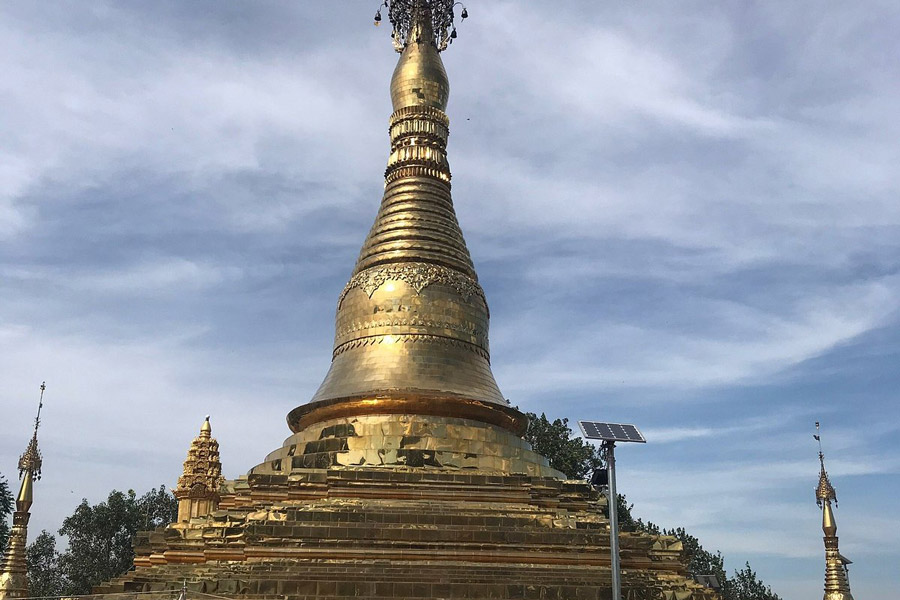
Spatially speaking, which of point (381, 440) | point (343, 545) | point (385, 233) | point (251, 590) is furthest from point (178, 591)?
point (385, 233)

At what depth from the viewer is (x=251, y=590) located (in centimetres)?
1472

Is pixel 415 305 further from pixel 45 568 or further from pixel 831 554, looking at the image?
pixel 45 568

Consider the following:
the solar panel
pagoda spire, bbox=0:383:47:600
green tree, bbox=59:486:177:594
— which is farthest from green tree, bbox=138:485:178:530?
the solar panel

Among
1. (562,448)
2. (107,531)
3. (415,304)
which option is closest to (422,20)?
(415,304)

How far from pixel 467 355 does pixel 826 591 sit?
14.6 metres

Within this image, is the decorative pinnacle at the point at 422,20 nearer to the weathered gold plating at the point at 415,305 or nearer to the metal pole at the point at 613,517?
the weathered gold plating at the point at 415,305

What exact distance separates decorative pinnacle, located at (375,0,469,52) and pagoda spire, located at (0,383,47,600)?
17137mm

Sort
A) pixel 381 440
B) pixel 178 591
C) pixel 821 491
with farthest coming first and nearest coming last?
pixel 821 491 < pixel 381 440 < pixel 178 591

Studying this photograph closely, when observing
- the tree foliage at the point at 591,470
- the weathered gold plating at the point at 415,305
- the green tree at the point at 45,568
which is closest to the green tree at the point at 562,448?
the tree foliage at the point at 591,470

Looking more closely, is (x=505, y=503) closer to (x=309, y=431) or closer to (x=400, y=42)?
(x=309, y=431)

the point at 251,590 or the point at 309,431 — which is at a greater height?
the point at 309,431

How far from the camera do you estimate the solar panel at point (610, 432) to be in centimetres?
1188

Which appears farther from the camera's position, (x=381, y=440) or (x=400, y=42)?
(x=400, y=42)

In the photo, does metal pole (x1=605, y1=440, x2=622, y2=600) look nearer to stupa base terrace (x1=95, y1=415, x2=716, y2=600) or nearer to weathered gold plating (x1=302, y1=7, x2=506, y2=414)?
stupa base terrace (x1=95, y1=415, x2=716, y2=600)
